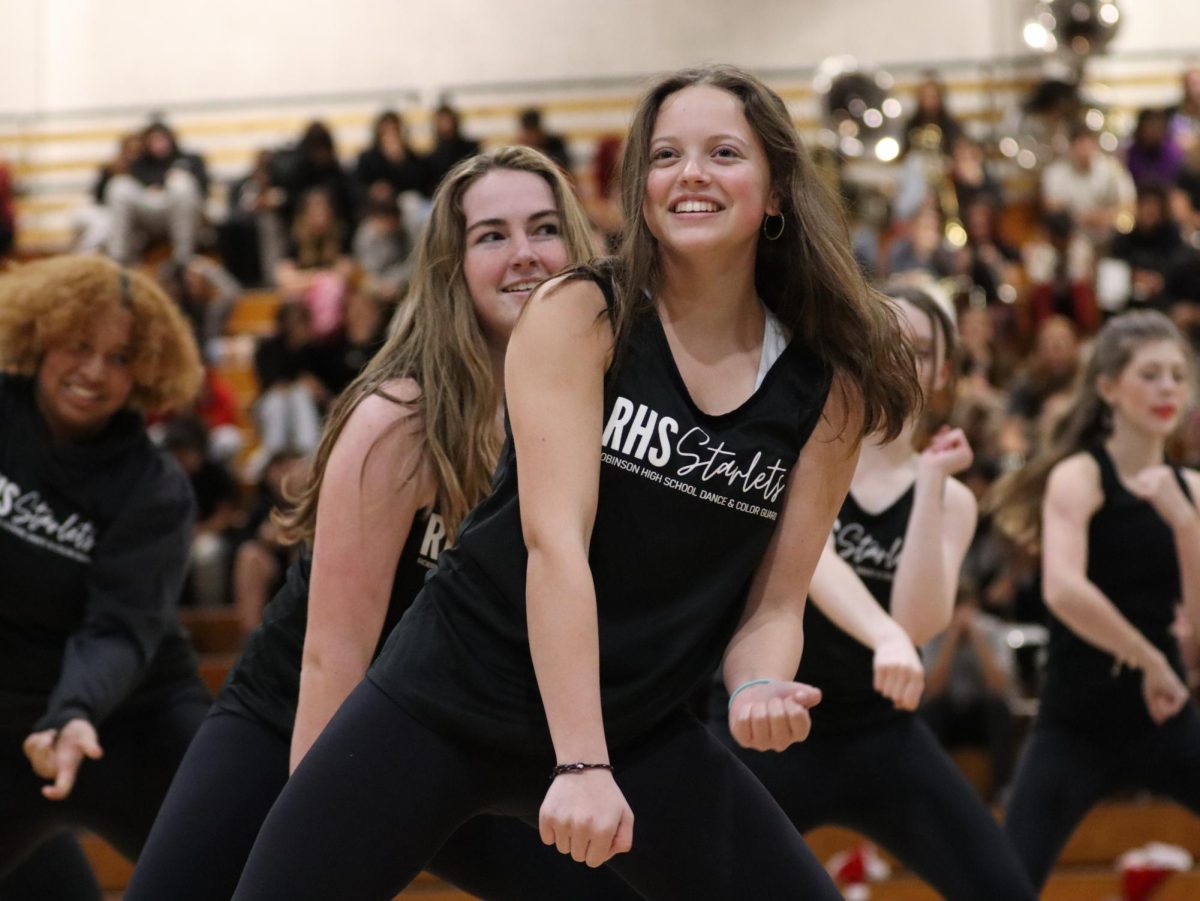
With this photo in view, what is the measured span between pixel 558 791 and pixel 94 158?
42.6ft

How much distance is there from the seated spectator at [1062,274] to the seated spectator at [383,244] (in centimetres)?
423

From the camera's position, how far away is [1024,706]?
23.1ft

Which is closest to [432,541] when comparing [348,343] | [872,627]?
[872,627]

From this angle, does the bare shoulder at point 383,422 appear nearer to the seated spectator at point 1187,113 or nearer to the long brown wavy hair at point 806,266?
the long brown wavy hair at point 806,266

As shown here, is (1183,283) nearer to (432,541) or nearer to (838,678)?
(838,678)

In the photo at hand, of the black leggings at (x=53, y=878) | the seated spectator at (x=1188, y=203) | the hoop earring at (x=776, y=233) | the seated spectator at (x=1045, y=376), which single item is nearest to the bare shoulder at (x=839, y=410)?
the hoop earring at (x=776, y=233)

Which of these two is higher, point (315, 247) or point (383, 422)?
point (383, 422)

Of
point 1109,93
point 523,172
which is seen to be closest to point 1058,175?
point 1109,93

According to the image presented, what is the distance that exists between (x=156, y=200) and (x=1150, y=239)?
23.7ft

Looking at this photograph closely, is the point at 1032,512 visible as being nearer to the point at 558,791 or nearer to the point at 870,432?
the point at 870,432

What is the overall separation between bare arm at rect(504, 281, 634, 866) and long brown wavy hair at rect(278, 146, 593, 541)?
404mm

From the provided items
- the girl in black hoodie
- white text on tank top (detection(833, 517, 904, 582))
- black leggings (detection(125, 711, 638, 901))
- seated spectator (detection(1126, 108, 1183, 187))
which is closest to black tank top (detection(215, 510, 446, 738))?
black leggings (detection(125, 711, 638, 901))

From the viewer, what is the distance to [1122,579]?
14.1 feet

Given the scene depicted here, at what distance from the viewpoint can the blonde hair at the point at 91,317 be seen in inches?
140
